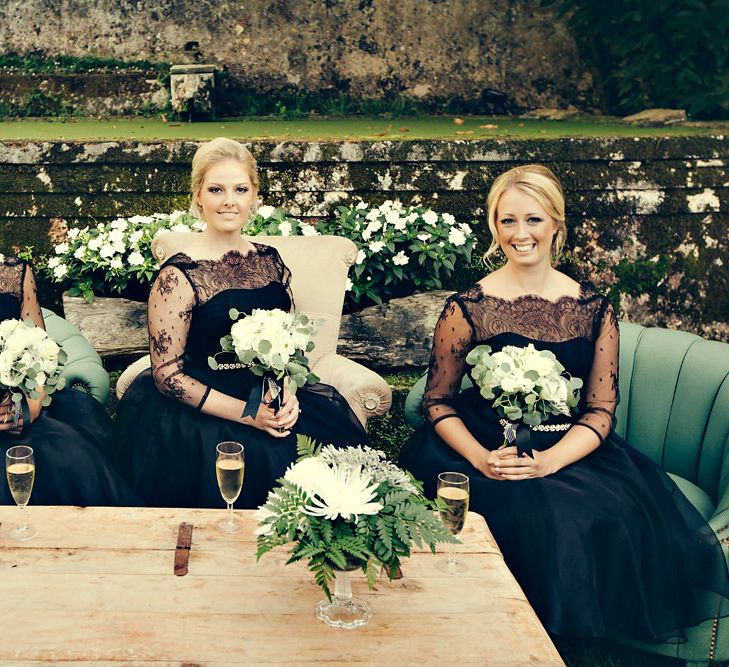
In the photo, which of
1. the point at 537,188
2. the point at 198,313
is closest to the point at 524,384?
the point at 537,188

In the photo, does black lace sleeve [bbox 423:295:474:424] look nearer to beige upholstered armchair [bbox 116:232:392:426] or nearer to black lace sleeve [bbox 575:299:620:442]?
black lace sleeve [bbox 575:299:620:442]

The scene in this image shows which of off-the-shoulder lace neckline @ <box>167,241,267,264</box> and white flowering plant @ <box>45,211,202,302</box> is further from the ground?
off-the-shoulder lace neckline @ <box>167,241,267,264</box>

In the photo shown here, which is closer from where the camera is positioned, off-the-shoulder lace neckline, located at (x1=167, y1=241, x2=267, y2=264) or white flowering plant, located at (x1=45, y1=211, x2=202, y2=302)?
off-the-shoulder lace neckline, located at (x1=167, y1=241, x2=267, y2=264)

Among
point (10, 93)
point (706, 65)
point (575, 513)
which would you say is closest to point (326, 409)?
point (575, 513)

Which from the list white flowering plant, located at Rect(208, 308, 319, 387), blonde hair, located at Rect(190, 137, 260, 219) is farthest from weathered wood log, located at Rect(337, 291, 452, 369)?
white flowering plant, located at Rect(208, 308, 319, 387)

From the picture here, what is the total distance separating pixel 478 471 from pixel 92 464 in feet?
4.99

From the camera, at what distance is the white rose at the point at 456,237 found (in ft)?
19.4

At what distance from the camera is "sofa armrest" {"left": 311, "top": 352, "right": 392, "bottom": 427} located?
448 cm

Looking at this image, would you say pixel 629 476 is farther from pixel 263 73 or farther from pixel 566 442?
pixel 263 73

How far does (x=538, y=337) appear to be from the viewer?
3.98m

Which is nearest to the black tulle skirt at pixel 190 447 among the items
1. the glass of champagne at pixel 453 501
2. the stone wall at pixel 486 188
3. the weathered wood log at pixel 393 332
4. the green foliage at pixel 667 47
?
the glass of champagne at pixel 453 501

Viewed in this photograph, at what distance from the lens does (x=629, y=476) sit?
3.82 m

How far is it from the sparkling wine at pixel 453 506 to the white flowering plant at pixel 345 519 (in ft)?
0.82

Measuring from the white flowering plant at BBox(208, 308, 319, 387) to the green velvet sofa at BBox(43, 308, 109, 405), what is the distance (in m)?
1.06
